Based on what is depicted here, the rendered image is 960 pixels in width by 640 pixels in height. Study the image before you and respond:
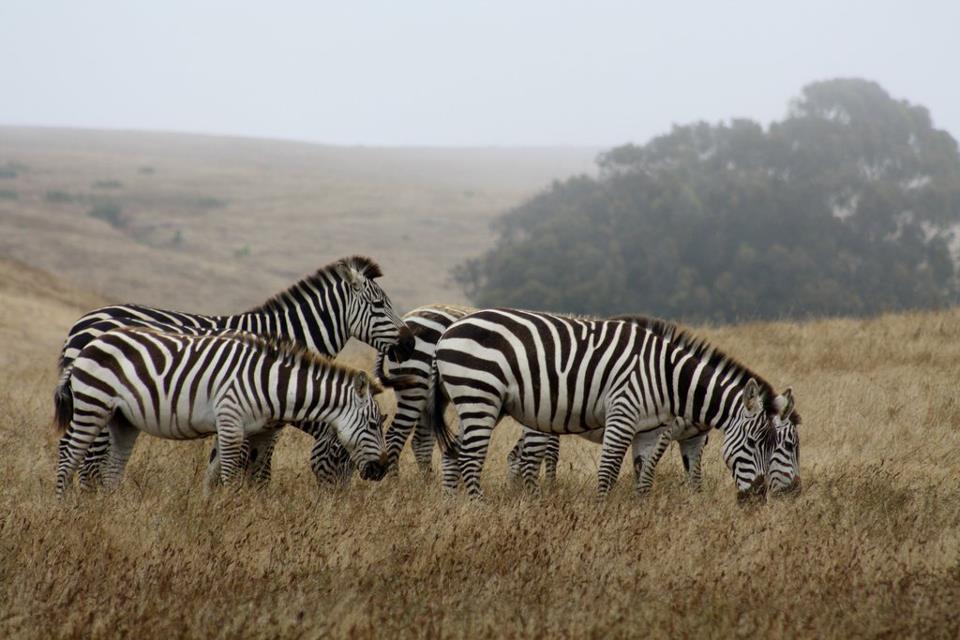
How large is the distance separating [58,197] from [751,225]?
131 feet

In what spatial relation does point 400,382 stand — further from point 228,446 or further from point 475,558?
point 475,558

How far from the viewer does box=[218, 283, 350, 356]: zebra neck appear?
33.0ft

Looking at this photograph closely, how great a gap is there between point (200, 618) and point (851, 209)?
40627mm

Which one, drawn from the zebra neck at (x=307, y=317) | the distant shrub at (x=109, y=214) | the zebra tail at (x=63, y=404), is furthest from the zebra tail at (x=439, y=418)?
the distant shrub at (x=109, y=214)

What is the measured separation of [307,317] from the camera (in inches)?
400

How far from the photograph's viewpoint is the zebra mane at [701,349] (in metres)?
8.54

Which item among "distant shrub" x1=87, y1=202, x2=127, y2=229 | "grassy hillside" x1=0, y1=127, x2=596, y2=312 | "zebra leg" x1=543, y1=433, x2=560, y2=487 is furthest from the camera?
"distant shrub" x1=87, y1=202, x2=127, y2=229

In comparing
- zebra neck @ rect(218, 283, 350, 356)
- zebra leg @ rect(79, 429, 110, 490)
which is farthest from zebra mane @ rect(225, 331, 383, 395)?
zebra leg @ rect(79, 429, 110, 490)

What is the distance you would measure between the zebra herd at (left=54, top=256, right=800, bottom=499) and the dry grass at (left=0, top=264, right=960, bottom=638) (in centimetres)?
33

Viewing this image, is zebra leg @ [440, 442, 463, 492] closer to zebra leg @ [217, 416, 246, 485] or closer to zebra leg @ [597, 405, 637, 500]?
zebra leg @ [597, 405, 637, 500]

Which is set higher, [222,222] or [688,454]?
[688,454]

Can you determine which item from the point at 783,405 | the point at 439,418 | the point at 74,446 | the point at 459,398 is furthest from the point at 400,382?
the point at 783,405

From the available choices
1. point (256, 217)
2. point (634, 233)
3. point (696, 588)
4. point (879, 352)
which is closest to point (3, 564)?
point (696, 588)

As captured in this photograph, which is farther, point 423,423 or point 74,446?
point 423,423
